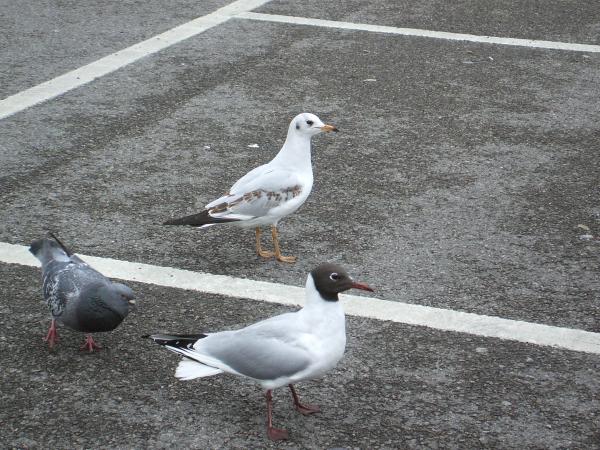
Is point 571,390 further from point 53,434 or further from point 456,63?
point 456,63

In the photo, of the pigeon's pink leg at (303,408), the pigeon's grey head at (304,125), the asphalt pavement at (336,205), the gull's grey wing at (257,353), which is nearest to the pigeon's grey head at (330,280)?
the gull's grey wing at (257,353)

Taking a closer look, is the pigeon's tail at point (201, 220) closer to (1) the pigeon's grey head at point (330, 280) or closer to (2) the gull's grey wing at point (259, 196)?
(2) the gull's grey wing at point (259, 196)

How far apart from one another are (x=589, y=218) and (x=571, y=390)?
2.29m

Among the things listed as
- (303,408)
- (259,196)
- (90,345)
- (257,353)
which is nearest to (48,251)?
(90,345)

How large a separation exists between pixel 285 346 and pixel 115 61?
6.16 metres

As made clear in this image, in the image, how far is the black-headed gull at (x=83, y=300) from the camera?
4.57 m

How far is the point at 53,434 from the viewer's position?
4062 mm

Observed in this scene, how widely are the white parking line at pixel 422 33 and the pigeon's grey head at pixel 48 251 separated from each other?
22.3 feet

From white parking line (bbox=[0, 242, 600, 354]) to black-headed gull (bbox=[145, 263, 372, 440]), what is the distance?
105cm

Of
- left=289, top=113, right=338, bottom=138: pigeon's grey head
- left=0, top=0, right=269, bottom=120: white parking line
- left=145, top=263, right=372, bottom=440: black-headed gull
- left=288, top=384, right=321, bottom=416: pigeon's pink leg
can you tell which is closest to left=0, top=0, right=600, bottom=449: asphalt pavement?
left=288, top=384, right=321, bottom=416: pigeon's pink leg

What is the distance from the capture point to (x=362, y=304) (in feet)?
17.3

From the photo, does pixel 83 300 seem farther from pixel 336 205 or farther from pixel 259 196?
pixel 336 205

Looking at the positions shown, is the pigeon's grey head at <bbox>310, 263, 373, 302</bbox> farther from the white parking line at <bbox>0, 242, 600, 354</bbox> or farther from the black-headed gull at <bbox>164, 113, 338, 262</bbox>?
the black-headed gull at <bbox>164, 113, 338, 262</bbox>

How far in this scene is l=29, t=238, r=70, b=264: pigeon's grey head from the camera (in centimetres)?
493
